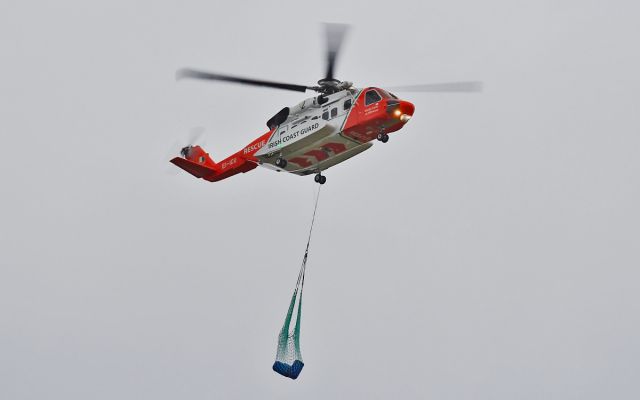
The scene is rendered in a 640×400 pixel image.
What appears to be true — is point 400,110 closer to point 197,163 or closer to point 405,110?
point 405,110

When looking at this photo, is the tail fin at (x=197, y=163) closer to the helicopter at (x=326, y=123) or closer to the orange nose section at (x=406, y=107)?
the helicopter at (x=326, y=123)

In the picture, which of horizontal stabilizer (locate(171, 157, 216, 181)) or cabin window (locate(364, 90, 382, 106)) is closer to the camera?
cabin window (locate(364, 90, 382, 106))

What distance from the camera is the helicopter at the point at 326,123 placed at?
31.5m

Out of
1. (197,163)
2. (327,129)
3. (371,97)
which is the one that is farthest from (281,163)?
(197,163)

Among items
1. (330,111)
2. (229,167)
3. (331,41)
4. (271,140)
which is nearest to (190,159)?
(229,167)

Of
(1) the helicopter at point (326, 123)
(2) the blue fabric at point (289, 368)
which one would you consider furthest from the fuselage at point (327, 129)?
(2) the blue fabric at point (289, 368)

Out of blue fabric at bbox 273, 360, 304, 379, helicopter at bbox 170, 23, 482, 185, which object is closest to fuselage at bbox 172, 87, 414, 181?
helicopter at bbox 170, 23, 482, 185

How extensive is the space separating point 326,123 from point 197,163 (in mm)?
7314

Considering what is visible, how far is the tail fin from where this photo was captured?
37.4 m

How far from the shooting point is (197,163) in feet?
125

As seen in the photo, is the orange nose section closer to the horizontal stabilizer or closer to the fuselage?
the fuselage

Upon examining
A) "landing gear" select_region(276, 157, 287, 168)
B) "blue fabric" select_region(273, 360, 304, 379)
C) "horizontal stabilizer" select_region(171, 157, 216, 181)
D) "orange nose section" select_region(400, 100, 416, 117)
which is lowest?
"blue fabric" select_region(273, 360, 304, 379)

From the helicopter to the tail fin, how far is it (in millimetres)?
2163

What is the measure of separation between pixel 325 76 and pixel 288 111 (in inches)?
82.4
